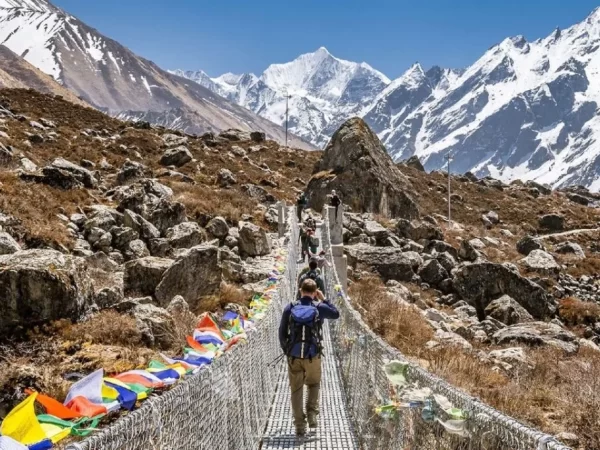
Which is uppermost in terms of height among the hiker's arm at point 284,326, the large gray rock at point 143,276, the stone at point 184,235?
the hiker's arm at point 284,326

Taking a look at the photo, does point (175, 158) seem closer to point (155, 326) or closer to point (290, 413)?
point (155, 326)

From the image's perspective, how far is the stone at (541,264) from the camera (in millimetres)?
25781

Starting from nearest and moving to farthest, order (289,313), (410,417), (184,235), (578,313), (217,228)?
1. (410,417)
2. (289,313)
3. (184,235)
4. (217,228)
5. (578,313)

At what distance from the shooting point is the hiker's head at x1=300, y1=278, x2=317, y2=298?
614 centimetres

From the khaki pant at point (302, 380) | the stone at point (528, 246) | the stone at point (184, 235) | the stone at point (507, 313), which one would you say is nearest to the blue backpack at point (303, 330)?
the khaki pant at point (302, 380)

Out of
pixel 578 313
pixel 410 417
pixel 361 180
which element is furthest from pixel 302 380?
pixel 361 180

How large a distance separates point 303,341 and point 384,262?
1419cm

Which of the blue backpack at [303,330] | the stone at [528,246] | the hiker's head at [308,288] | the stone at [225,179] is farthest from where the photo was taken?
the stone at [528,246]

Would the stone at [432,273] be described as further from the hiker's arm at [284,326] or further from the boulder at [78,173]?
the hiker's arm at [284,326]

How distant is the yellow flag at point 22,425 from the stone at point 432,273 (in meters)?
18.1

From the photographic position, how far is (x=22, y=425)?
9.49 ft

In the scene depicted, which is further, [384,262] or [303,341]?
[384,262]

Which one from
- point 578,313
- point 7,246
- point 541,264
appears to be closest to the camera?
point 7,246

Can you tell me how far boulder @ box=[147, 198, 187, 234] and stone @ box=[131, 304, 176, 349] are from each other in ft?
24.1
